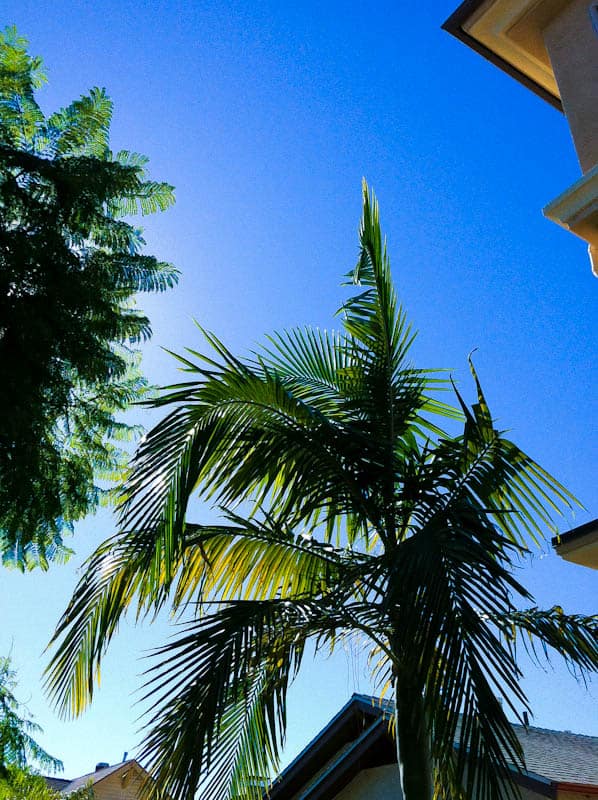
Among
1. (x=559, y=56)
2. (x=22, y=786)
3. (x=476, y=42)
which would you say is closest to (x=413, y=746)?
(x=559, y=56)

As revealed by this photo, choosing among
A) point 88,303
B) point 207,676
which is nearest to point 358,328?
point 207,676

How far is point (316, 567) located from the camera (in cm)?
557

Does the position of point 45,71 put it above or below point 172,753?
above

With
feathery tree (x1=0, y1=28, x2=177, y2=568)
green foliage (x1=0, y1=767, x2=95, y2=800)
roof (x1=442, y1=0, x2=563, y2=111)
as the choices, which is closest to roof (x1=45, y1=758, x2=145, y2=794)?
green foliage (x1=0, y1=767, x2=95, y2=800)

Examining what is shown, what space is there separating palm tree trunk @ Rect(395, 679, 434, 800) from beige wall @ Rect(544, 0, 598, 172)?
3.90 metres

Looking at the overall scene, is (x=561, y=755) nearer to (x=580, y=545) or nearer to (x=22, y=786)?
(x=580, y=545)

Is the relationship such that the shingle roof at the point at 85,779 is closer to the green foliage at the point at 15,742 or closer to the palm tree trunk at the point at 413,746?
the green foliage at the point at 15,742

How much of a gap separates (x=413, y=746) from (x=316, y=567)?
1474 millimetres

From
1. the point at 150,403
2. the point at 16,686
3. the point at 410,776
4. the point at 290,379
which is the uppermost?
the point at 290,379

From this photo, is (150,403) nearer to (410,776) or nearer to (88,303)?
(410,776)

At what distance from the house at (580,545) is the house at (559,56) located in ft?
5.99

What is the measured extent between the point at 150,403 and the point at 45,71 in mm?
8030

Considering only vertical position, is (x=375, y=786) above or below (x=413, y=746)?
below

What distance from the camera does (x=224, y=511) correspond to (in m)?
5.44
